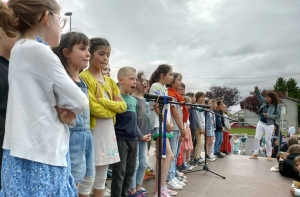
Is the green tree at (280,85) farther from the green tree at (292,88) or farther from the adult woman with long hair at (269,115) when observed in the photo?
the adult woman with long hair at (269,115)

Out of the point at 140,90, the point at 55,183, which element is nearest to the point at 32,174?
the point at 55,183

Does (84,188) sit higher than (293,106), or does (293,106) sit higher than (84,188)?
(293,106)

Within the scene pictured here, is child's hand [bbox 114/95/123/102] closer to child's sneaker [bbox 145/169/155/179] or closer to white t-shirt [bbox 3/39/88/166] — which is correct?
white t-shirt [bbox 3/39/88/166]

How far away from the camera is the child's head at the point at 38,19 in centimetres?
122

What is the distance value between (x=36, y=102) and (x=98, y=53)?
137 cm

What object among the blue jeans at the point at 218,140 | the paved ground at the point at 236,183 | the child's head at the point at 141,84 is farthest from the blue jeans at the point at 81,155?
the blue jeans at the point at 218,140

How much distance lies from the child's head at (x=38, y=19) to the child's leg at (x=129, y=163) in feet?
5.41

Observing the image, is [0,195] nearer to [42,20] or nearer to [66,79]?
[66,79]

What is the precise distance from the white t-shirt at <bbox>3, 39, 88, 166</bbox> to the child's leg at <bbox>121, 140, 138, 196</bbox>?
1.60 m

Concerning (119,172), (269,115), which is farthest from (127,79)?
(269,115)

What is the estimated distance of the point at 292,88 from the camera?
64.6 m

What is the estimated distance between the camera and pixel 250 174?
17.6 ft

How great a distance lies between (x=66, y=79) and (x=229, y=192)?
3.59 meters

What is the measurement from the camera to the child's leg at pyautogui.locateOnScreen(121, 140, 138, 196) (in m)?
2.77
